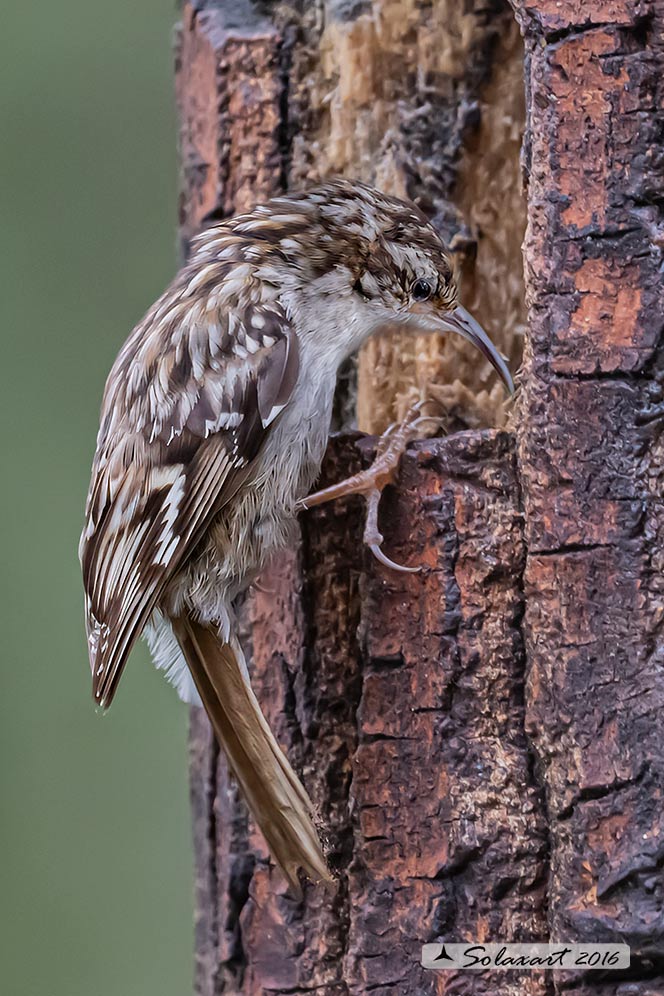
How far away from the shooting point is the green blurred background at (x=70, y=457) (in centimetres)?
420

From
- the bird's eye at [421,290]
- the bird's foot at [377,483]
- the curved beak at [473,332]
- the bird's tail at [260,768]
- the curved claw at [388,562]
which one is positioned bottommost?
the bird's tail at [260,768]

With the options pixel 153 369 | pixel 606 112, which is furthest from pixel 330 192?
pixel 606 112

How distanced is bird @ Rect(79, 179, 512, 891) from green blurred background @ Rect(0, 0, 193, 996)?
1990mm

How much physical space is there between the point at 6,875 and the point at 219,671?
2346mm

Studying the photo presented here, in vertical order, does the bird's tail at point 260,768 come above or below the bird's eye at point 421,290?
below

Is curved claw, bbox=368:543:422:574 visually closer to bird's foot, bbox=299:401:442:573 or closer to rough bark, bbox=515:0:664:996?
bird's foot, bbox=299:401:442:573

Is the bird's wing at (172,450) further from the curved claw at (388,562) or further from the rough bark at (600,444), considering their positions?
the rough bark at (600,444)

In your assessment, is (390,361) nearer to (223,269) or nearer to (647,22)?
(223,269)

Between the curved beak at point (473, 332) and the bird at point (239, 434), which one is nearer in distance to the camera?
the bird at point (239, 434)

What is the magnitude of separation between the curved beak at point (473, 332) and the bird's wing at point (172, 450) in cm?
31

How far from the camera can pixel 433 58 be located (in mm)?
2461

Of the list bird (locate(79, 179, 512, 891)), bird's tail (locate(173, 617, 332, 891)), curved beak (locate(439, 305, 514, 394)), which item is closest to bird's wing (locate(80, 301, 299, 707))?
bird (locate(79, 179, 512, 891))

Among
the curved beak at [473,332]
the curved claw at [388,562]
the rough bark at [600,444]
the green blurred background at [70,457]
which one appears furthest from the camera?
the green blurred background at [70,457]

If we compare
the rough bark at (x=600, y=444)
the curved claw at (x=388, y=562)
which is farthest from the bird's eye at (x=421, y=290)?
the curved claw at (x=388, y=562)
